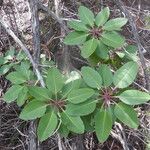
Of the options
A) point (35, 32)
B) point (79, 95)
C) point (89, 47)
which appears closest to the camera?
point (79, 95)

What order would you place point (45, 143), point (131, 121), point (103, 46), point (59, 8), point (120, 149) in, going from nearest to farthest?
1. point (131, 121)
2. point (103, 46)
3. point (45, 143)
4. point (120, 149)
5. point (59, 8)

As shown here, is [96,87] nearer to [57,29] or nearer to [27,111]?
[27,111]

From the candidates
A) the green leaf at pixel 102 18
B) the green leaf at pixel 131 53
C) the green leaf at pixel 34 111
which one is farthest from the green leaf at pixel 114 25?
the green leaf at pixel 34 111

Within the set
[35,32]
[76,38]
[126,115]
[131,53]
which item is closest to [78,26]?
[76,38]

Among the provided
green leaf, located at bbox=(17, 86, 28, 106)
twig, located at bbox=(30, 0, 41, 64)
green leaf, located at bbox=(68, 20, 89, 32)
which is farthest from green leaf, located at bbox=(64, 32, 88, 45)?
green leaf, located at bbox=(17, 86, 28, 106)

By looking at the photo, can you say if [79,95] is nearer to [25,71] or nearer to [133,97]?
[133,97]

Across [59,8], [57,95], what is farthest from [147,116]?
[59,8]
